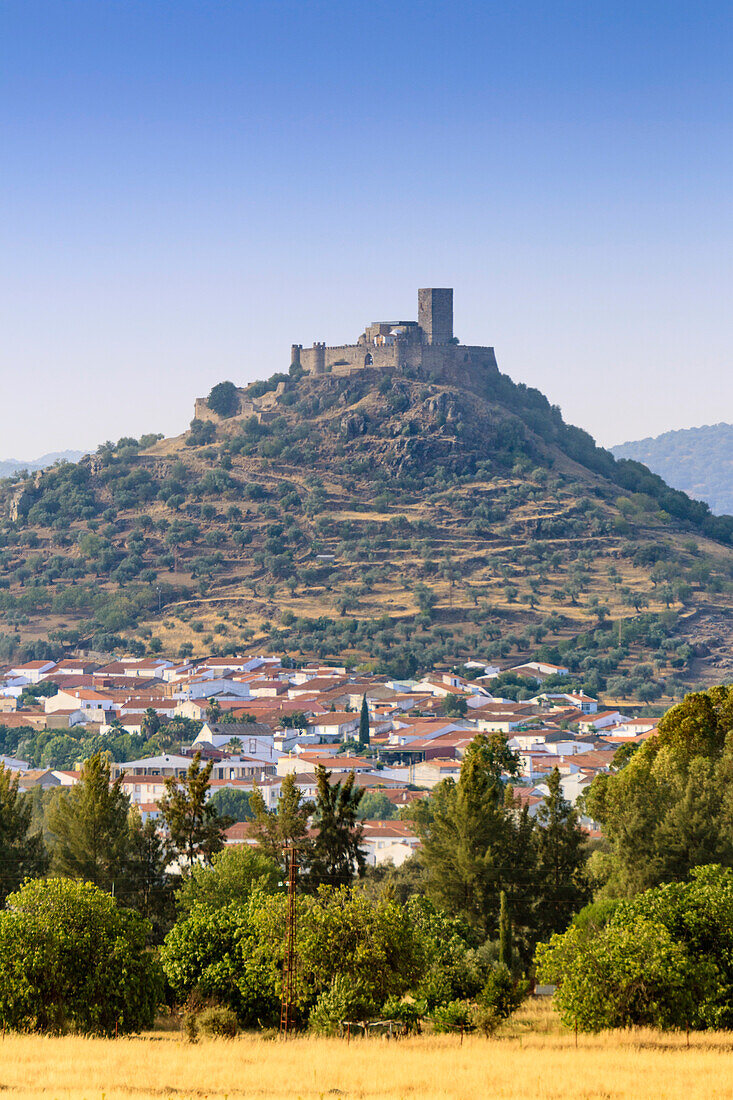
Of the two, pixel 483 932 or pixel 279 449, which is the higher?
pixel 279 449

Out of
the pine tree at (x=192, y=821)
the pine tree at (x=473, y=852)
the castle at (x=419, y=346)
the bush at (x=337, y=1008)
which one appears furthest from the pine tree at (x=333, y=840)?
the castle at (x=419, y=346)

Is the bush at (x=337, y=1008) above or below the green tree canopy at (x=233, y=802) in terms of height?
above

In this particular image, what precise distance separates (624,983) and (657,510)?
108 meters

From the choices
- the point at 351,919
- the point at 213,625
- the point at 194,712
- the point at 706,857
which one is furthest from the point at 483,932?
the point at 213,625

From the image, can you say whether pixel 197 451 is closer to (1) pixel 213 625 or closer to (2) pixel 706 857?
(1) pixel 213 625

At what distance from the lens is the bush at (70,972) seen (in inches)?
863

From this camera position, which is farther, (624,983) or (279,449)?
(279,449)

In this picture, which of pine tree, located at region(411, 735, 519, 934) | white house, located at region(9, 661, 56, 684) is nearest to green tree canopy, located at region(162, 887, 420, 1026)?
pine tree, located at region(411, 735, 519, 934)

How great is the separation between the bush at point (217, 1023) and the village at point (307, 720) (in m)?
35.7

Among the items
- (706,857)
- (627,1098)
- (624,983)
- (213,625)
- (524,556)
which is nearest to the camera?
(627,1098)

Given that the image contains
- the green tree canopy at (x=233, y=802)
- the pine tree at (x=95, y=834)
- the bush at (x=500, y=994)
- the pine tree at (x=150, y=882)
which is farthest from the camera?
the green tree canopy at (x=233, y=802)

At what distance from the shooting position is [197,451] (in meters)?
131

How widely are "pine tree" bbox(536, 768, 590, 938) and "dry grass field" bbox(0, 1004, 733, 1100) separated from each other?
8635 mm

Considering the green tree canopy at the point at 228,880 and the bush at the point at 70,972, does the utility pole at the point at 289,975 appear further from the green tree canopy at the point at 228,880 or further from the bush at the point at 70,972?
the green tree canopy at the point at 228,880
